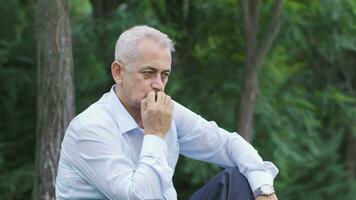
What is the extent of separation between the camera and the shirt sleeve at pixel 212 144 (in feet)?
10.9

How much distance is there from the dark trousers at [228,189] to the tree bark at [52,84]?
1989mm

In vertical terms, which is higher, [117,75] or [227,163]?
[117,75]

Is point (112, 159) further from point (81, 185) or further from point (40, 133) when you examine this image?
point (40, 133)

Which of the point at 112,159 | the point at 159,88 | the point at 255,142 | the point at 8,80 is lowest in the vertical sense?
the point at 255,142

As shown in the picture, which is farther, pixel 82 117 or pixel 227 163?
pixel 227 163

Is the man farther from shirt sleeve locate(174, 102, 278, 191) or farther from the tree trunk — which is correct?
the tree trunk

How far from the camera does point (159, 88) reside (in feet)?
9.93

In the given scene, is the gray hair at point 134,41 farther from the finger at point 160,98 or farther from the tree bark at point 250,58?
the tree bark at point 250,58

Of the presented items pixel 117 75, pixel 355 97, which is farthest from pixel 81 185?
pixel 355 97

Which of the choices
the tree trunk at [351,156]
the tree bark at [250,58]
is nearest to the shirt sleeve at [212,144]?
the tree bark at [250,58]

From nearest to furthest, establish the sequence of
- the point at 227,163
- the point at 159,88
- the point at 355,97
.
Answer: the point at 159,88
the point at 227,163
the point at 355,97

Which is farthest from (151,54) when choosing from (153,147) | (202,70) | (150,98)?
(202,70)

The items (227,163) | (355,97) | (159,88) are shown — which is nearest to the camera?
(159,88)

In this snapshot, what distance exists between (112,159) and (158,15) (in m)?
4.29
